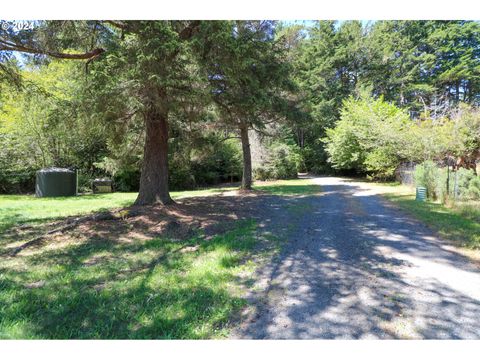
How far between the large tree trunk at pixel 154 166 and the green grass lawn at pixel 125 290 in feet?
10.4

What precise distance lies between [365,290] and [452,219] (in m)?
5.25

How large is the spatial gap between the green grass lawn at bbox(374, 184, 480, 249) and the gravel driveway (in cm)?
49

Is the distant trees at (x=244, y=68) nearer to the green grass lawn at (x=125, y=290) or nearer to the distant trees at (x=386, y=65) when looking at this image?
the green grass lawn at (x=125, y=290)

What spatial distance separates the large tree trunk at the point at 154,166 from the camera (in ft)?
26.5

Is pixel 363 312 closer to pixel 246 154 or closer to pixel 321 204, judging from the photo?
pixel 321 204

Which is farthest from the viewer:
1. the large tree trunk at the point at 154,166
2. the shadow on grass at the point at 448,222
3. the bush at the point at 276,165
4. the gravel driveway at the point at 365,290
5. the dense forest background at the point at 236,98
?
the bush at the point at 276,165

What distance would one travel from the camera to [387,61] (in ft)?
103

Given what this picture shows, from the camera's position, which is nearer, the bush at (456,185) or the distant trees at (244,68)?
the distant trees at (244,68)

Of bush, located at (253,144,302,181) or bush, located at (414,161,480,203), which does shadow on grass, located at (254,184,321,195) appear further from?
bush, located at (253,144,302,181)

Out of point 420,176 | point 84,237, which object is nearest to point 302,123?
point 420,176

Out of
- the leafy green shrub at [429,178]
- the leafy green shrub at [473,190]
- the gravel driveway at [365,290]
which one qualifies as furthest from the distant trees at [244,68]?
the leafy green shrub at [473,190]

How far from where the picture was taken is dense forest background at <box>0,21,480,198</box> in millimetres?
6051

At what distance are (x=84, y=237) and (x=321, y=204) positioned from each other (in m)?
7.36

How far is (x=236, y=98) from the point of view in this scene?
7855 millimetres
